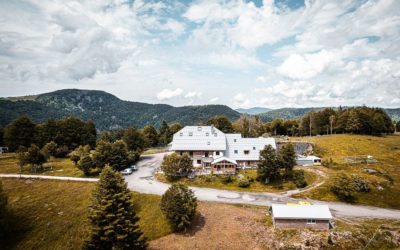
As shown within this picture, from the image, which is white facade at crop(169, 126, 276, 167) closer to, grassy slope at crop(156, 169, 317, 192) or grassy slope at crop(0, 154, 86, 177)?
grassy slope at crop(156, 169, 317, 192)

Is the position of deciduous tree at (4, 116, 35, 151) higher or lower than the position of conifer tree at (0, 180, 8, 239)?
higher

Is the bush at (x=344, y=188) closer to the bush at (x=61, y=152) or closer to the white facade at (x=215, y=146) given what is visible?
the white facade at (x=215, y=146)

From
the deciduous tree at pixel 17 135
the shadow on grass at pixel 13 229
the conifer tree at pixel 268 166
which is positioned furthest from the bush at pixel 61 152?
the conifer tree at pixel 268 166

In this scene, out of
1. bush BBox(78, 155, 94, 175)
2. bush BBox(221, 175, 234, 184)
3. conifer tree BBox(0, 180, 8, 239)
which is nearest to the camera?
conifer tree BBox(0, 180, 8, 239)

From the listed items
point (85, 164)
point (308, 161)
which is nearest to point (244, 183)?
point (308, 161)

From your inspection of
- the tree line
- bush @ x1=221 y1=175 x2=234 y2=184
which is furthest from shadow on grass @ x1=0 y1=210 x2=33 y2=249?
the tree line

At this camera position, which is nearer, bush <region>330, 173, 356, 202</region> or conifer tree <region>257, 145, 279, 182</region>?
bush <region>330, 173, 356, 202</region>
